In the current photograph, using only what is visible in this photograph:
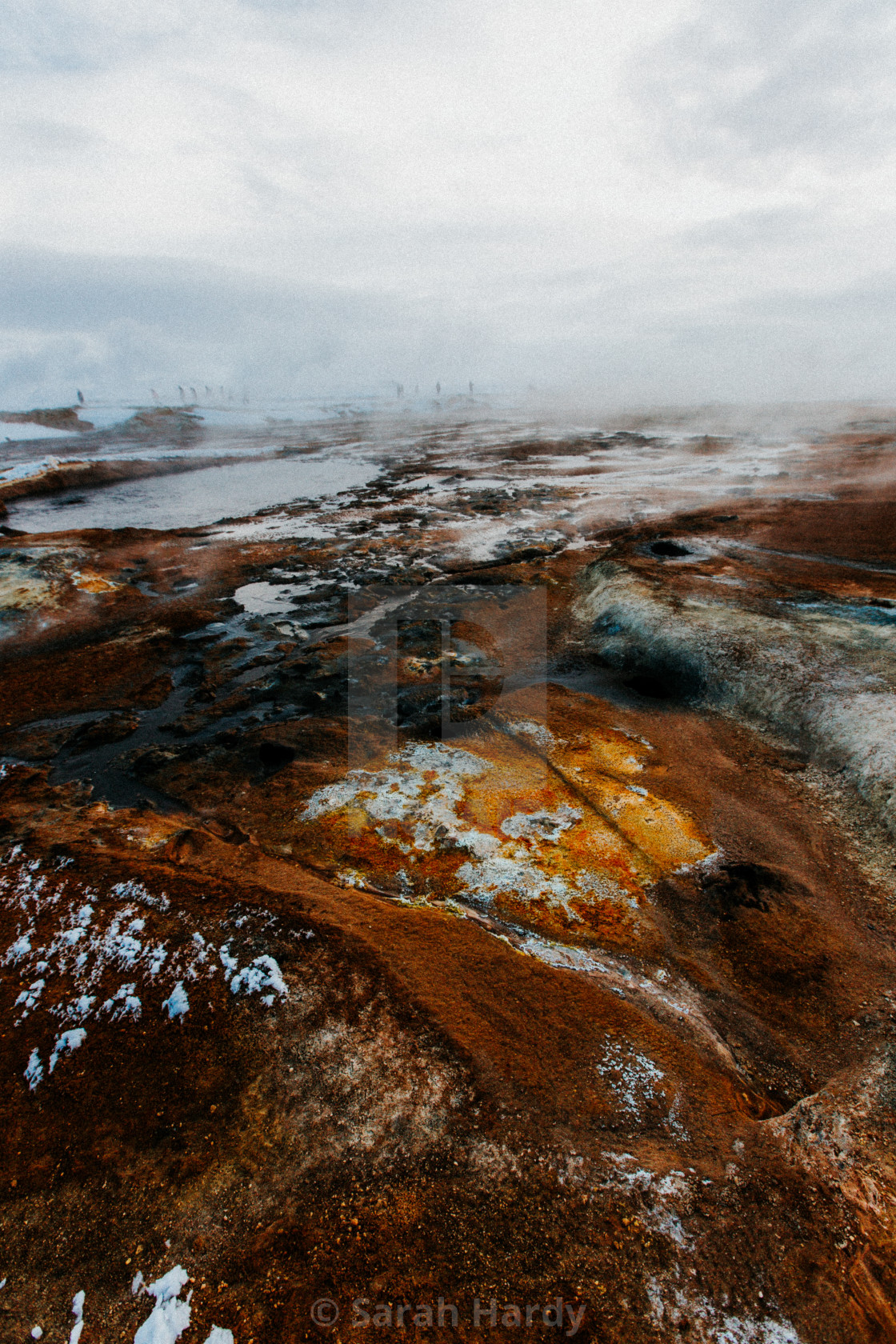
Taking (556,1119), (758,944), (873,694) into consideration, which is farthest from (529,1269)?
(873,694)

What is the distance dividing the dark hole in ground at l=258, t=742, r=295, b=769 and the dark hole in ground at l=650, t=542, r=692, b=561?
34.1ft

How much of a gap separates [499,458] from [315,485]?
10673mm

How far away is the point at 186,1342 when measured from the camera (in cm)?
244

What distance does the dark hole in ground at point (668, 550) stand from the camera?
1382 cm

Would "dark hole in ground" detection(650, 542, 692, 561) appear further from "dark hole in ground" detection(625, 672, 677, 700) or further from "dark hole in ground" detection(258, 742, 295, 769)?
"dark hole in ground" detection(258, 742, 295, 769)

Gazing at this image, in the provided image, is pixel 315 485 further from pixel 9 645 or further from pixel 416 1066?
pixel 416 1066

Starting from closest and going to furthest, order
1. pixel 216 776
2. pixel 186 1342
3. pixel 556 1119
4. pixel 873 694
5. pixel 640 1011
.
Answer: pixel 186 1342
pixel 556 1119
pixel 640 1011
pixel 216 776
pixel 873 694

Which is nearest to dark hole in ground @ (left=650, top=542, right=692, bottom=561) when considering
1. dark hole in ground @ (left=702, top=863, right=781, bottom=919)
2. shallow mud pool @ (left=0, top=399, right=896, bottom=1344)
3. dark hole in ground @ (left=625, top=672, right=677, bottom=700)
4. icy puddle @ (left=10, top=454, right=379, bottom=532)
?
shallow mud pool @ (left=0, top=399, right=896, bottom=1344)

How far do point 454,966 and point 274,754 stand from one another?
3.94 m

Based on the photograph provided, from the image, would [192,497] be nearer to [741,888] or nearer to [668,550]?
[668,550]

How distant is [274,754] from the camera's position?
7.20 m

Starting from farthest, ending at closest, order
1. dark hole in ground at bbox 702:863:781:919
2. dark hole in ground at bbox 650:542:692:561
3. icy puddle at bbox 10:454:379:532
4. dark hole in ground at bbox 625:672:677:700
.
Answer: icy puddle at bbox 10:454:379:532 < dark hole in ground at bbox 650:542:692:561 < dark hole in ground at bbox 625:672:677:700 < dark hole in ground at bbox 702:863:781:919

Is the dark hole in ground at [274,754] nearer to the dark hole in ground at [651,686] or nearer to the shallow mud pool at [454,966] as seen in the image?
the shallow mud pool at [454,966]

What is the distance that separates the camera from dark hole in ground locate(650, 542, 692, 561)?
13.8m
